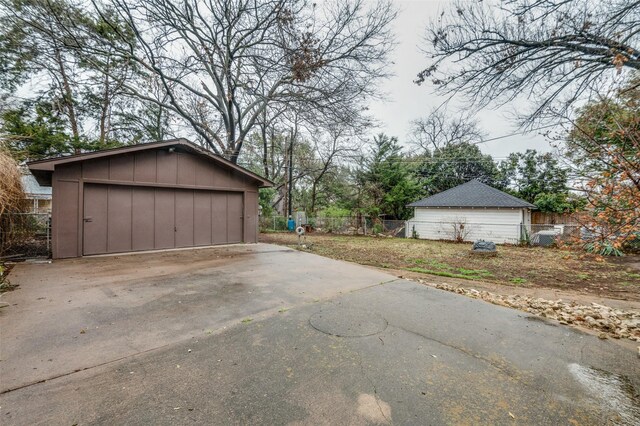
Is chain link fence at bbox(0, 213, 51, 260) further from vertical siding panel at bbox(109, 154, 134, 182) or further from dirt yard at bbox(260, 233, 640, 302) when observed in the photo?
dirt yard at bbox(260, 233, 640, 302)

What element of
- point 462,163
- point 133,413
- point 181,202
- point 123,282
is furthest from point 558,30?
point 462,163

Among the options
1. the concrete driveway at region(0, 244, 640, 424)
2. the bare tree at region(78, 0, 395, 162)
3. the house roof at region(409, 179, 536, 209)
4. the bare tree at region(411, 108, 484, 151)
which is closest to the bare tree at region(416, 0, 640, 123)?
the concrete driveway at region(0, 244, 640, 424)

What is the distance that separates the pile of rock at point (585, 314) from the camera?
126 inches

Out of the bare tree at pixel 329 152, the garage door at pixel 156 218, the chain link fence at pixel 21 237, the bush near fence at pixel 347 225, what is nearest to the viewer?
the chain link fence at pixel 21 237

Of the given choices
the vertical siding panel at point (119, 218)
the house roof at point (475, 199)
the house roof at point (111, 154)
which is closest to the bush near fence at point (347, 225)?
the house roof at point (475, 199)

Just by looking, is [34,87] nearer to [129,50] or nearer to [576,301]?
[129,50]

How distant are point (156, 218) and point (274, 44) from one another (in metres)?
A: 6.99

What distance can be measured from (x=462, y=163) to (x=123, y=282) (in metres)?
23.6

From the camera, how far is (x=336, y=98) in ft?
34.4

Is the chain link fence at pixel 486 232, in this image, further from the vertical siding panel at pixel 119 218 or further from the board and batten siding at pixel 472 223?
the vertical siding panel at pixel 119 218

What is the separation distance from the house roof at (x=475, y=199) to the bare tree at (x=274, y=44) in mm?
8918

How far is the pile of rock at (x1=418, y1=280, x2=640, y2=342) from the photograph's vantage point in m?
3.21

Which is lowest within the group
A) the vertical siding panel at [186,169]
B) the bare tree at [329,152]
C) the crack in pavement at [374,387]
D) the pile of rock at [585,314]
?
the pile of rock at [585,314]

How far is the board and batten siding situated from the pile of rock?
1127cm
